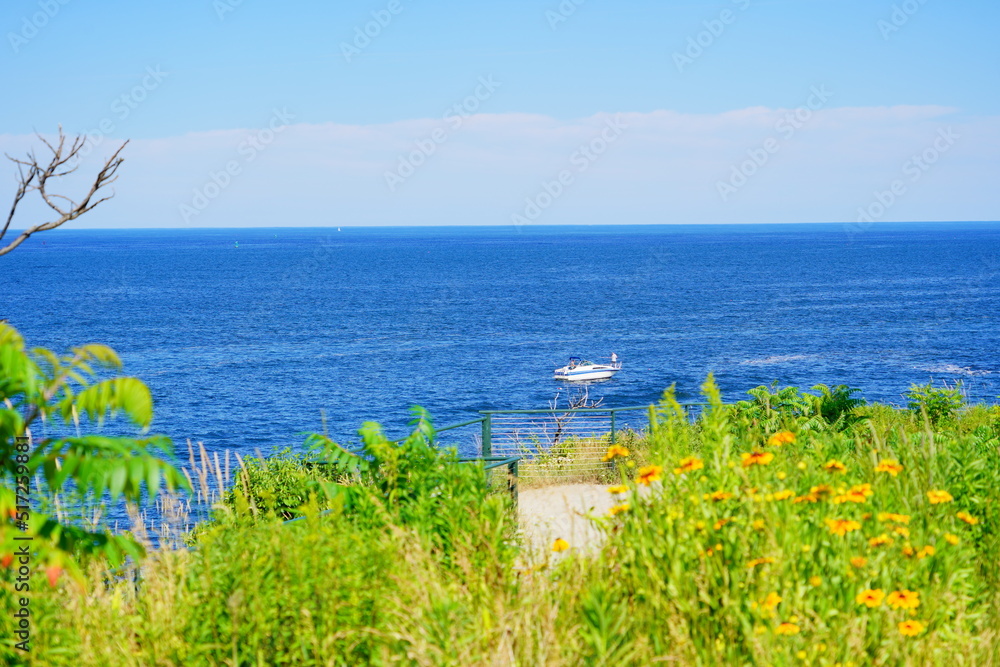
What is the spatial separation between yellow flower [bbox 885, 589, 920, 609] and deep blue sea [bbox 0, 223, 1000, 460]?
33489 mm

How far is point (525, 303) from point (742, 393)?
52984 mm

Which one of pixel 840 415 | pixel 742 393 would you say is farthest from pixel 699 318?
pixel 840 415

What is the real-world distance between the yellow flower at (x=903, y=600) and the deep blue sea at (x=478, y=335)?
110 feet

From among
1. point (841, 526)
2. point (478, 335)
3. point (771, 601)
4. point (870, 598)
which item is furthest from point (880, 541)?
point (478, 335)

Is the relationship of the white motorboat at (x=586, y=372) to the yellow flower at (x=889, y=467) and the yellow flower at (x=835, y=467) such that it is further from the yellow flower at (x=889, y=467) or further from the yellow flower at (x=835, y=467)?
the yellow flower at (x=835, y=467)

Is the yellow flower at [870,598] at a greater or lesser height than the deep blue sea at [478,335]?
greater

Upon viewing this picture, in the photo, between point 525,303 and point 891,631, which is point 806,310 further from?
point 891,631

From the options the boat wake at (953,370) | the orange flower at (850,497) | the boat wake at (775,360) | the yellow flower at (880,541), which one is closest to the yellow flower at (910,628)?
the yellow flower at (880,541)

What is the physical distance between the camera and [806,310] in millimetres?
85125

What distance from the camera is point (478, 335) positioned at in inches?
2820

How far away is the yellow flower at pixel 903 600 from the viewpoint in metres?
4.28

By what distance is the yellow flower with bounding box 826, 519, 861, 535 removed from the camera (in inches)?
177

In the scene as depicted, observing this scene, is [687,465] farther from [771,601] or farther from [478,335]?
[478,335]

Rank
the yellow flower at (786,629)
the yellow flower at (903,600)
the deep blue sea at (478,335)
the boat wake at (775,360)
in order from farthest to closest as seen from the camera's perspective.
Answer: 1. the boat wake at (775,360)
2. the deep blue sea at (478,335)
3. the yellow flower at (903,600)
4. the yellow flower at (786,629)
